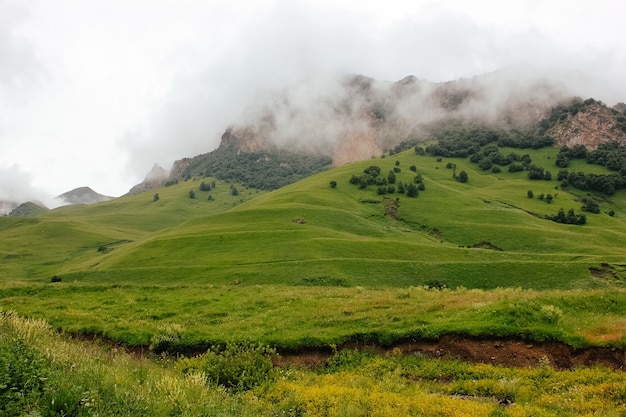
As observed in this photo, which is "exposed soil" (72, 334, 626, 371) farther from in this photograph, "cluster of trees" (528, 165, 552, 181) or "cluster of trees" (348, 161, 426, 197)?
"cluster of trees" (528, 165, 552, 181)

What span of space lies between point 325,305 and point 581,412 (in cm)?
1755

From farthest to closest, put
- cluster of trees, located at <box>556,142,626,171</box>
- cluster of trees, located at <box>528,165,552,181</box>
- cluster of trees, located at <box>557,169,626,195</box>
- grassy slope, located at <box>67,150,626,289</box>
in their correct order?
cluster of trees, located at <box>556,142,626,171</box>
cluster of trees, located at <box>528,165,552,181</box>
cluster of trees, located at <box>557,169,626,195</box>
grassy slope, located at <box>67,150,626,289</box>

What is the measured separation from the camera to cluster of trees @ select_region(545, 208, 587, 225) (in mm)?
106438

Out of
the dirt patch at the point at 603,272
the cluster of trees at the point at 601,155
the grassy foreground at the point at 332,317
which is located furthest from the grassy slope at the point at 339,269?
the cluster of trees at the point at 601,155

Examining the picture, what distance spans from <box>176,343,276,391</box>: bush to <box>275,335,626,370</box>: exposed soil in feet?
8.51

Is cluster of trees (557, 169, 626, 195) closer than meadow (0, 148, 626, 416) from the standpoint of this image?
No

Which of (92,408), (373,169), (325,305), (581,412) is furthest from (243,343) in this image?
(373,169)

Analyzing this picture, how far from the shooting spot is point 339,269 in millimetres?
61406

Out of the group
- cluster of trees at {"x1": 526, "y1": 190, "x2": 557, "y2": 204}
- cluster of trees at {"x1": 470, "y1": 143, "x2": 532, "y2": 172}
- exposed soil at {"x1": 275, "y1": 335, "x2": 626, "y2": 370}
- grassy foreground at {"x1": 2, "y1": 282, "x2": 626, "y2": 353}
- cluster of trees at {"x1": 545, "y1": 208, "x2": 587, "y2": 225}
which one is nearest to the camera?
exposed soil at {"x1": 275, "y1": 335, "x2": 626, "y2": 370}

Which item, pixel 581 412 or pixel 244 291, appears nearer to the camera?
pixel 581 412

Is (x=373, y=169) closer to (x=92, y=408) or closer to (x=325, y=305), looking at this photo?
(x=325, y=305)

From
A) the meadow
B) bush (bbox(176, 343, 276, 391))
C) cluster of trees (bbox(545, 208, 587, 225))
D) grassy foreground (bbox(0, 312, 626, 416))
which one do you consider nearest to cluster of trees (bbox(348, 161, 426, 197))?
the meadow

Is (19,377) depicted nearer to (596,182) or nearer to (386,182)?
(386,182)

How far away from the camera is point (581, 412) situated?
12.7m
